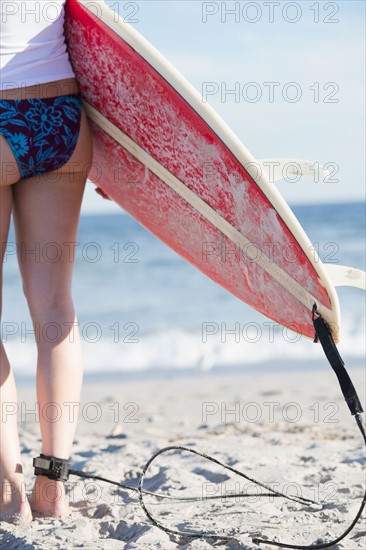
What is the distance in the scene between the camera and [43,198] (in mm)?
2031

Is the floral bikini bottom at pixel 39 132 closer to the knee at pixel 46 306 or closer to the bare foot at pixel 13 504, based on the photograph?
the knee at pixel 46 306

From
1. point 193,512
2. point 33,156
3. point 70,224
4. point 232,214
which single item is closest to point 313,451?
point 193,512

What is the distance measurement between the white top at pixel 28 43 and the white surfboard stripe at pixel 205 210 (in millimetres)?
264

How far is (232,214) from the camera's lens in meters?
2.13

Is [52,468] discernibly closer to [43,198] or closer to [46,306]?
[46,306]

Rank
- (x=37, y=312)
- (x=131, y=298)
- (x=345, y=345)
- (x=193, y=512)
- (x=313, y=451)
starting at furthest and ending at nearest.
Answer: (x=131, y=298), (x=345, y=345), (x=313, y=451), (x=193, y=512), (x=37, y=312)

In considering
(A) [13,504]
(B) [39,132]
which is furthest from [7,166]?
(A) [13,504]

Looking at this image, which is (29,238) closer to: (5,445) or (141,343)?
(5,445)

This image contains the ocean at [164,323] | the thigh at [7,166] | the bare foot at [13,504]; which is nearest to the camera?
the thigh at [7,166]

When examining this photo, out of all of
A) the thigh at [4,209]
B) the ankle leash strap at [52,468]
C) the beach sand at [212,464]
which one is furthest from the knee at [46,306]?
the ankle leash strap at [52,468]

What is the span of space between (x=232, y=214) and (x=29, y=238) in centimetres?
55

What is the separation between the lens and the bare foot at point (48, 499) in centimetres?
208

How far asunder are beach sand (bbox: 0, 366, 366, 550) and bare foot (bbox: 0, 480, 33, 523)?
4 cm

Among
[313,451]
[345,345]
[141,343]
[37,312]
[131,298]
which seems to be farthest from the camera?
[131,298]
